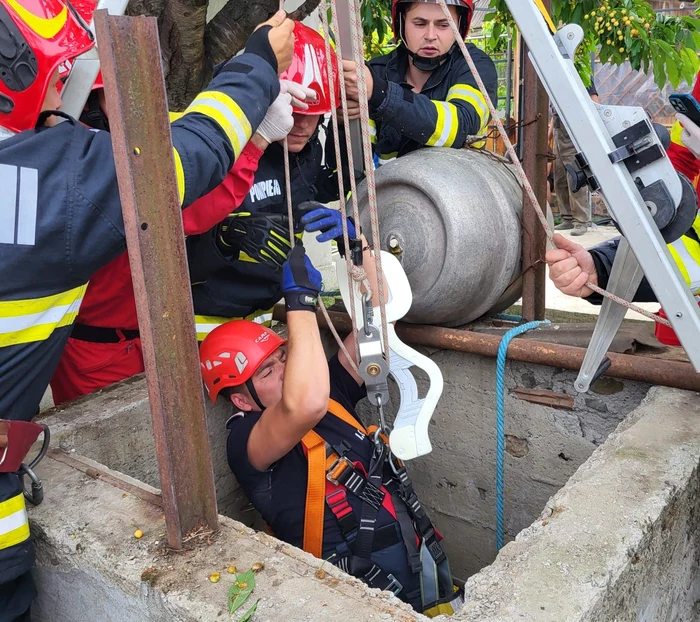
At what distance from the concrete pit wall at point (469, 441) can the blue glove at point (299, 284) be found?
781 mm

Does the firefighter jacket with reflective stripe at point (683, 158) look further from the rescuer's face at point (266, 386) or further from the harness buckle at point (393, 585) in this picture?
the harness buckle at point (393, 585)

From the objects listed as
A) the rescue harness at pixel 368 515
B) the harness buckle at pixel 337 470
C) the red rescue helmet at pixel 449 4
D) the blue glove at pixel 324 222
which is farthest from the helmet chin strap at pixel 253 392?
the red rescue helmet at pixel 449 4

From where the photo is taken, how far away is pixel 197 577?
4.89ft

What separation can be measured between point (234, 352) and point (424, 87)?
1575 millimetres

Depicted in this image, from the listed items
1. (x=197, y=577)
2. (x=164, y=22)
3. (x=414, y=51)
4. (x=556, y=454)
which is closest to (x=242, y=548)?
(x=197, y=577)

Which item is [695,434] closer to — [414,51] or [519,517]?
[519,517]

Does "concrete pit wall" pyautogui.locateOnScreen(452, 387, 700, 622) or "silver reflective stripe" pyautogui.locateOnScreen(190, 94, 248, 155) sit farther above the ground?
"silver reflective stripe" pyautogui.locateOnScreen(190, 94, 248, 155)

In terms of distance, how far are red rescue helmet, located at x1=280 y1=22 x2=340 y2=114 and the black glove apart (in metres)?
0.45

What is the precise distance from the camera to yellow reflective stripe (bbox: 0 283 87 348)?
1445 mm

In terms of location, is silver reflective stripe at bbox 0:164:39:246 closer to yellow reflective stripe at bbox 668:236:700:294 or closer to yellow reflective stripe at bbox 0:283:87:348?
yellow reflective stripe at bbox 0:283:87:348

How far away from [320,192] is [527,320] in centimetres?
112

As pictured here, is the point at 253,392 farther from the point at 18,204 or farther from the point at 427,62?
the point at 427,62

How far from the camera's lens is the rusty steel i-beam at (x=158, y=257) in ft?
4.44


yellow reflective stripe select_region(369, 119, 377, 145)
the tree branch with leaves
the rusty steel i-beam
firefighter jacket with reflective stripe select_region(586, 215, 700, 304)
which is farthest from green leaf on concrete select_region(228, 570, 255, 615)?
the tree branch with leaves
